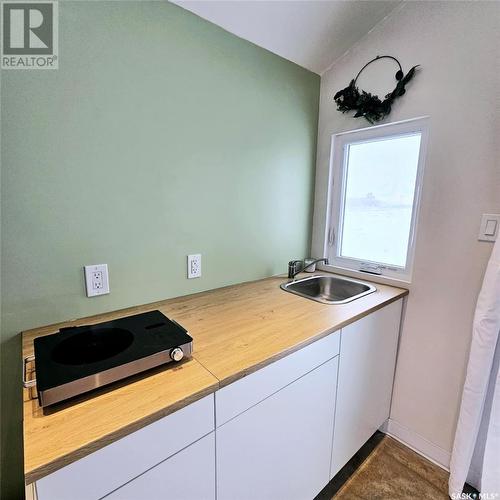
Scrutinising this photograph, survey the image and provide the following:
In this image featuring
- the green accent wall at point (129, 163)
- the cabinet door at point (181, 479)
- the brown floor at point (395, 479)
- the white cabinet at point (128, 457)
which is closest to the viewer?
the white cabinet at point (128, 457)

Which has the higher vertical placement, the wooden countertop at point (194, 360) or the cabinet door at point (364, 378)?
the wooden countertop at point (194, 360)

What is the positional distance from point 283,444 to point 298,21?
195cm

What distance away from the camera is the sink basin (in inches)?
64.4

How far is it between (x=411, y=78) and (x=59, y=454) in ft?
6.55

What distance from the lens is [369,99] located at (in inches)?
59.0

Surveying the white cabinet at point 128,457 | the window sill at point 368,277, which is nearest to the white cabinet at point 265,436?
the white cabinet at point 128,457

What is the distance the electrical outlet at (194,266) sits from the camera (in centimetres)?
135

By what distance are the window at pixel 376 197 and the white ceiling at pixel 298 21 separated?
0.53 meters

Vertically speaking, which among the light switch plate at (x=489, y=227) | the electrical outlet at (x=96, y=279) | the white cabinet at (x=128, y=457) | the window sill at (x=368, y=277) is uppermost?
the light switch plate at (x=489, y=227)

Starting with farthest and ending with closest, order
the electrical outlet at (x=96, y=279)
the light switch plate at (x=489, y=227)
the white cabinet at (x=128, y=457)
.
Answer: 1. the light switch plate at (x=489, y=227)
2. the electrical outlet at (x=96, y=279)
3. the white cabinet at (x=128, y=457)

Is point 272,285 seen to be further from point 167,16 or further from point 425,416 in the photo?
point 167,16

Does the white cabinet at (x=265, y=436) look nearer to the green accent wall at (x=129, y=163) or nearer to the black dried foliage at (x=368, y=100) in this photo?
the green accent wall at (x=129, y=163)

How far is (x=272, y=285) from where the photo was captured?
160 cm

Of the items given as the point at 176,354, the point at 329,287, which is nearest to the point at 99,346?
the point at 176,354
